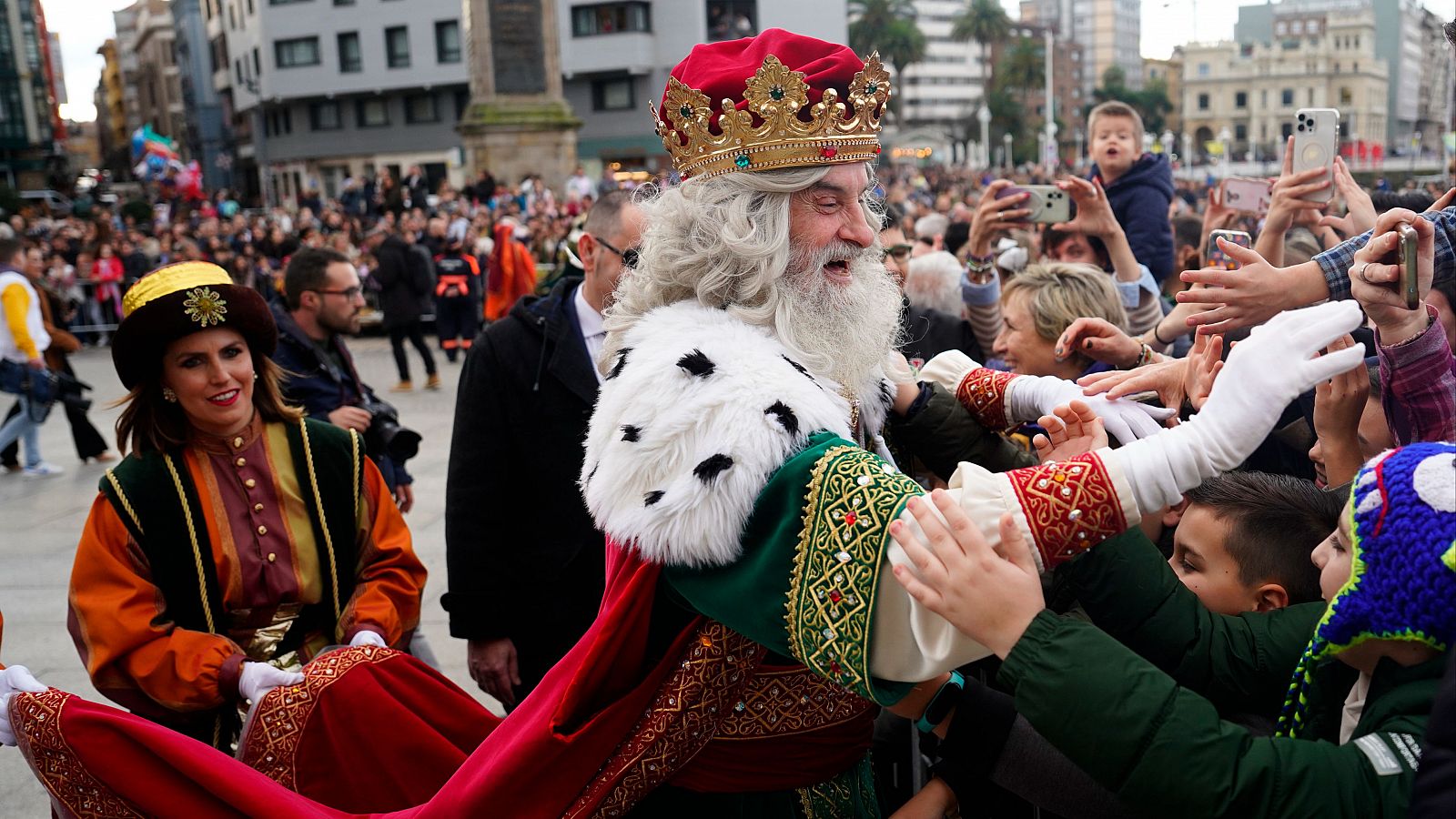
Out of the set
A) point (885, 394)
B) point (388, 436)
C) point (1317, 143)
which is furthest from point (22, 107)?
point (885, 394)

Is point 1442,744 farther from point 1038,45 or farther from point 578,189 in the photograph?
point 1038,45

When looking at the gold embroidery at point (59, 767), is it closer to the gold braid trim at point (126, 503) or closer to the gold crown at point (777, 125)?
the gold braid trim at point (126, 503)

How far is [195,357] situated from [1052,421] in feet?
7.89

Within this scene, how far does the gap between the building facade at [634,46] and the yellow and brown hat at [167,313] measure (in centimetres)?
4127

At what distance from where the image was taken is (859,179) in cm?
224

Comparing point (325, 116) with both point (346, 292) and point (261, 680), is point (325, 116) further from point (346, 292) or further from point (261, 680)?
point (261, 680)

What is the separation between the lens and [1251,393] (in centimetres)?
157

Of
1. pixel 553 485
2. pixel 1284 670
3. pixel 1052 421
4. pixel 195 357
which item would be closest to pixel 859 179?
pixel 1052 421

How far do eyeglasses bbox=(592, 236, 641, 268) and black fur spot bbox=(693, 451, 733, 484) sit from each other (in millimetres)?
1527

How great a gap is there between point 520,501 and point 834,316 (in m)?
1.75

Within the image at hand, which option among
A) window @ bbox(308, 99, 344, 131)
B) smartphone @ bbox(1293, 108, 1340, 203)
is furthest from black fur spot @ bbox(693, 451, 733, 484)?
window @ bbox(308, 99, 344, 131)

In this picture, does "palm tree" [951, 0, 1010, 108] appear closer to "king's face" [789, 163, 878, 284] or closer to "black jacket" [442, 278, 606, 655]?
"black jacket" [442, 278, 606, 655]

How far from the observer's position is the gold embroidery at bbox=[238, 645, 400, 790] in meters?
2.72

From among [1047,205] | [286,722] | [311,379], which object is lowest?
[286,722]
